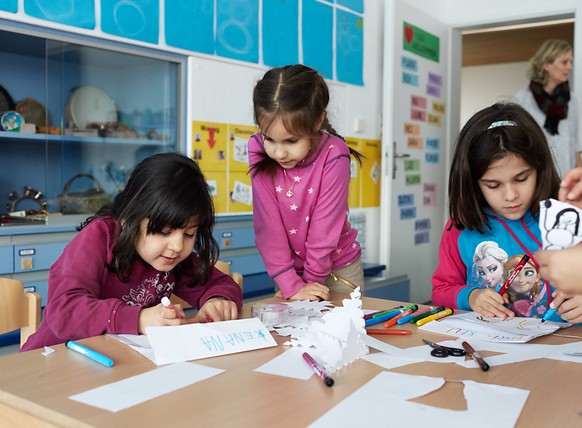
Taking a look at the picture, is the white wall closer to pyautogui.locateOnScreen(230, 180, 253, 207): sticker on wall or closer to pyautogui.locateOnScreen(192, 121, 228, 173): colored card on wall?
pyautogui.locateOnScreen(230, 180, 253, 207): sticker on wall

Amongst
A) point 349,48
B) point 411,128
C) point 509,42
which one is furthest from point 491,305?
point 509,42

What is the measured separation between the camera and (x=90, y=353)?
0.94m

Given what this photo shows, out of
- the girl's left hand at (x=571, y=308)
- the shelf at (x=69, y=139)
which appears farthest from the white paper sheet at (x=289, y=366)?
the shelf at (x=69, y=139)

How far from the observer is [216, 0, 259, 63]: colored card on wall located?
10.6ft

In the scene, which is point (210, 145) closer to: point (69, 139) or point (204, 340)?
point (69, 139)

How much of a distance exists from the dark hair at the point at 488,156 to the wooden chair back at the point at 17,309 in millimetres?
1040

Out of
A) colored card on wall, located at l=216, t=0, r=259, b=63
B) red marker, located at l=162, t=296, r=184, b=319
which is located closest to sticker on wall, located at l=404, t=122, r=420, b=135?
colored card on wall, located at l=216, t=0, r=259, b=63

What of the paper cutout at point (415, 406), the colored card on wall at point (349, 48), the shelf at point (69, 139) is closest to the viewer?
the paper cutout at point (415, 406)

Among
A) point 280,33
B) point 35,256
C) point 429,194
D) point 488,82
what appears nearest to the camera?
point 35,256

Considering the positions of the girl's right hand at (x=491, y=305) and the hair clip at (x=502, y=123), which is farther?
the hair clip at (x=502, y=123)

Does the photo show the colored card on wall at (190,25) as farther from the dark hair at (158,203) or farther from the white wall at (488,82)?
the white wall at (488,82)

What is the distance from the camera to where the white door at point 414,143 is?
14.0 feet

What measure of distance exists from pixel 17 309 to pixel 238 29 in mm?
2331

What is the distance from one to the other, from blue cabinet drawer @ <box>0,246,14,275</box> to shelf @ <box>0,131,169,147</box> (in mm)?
485
